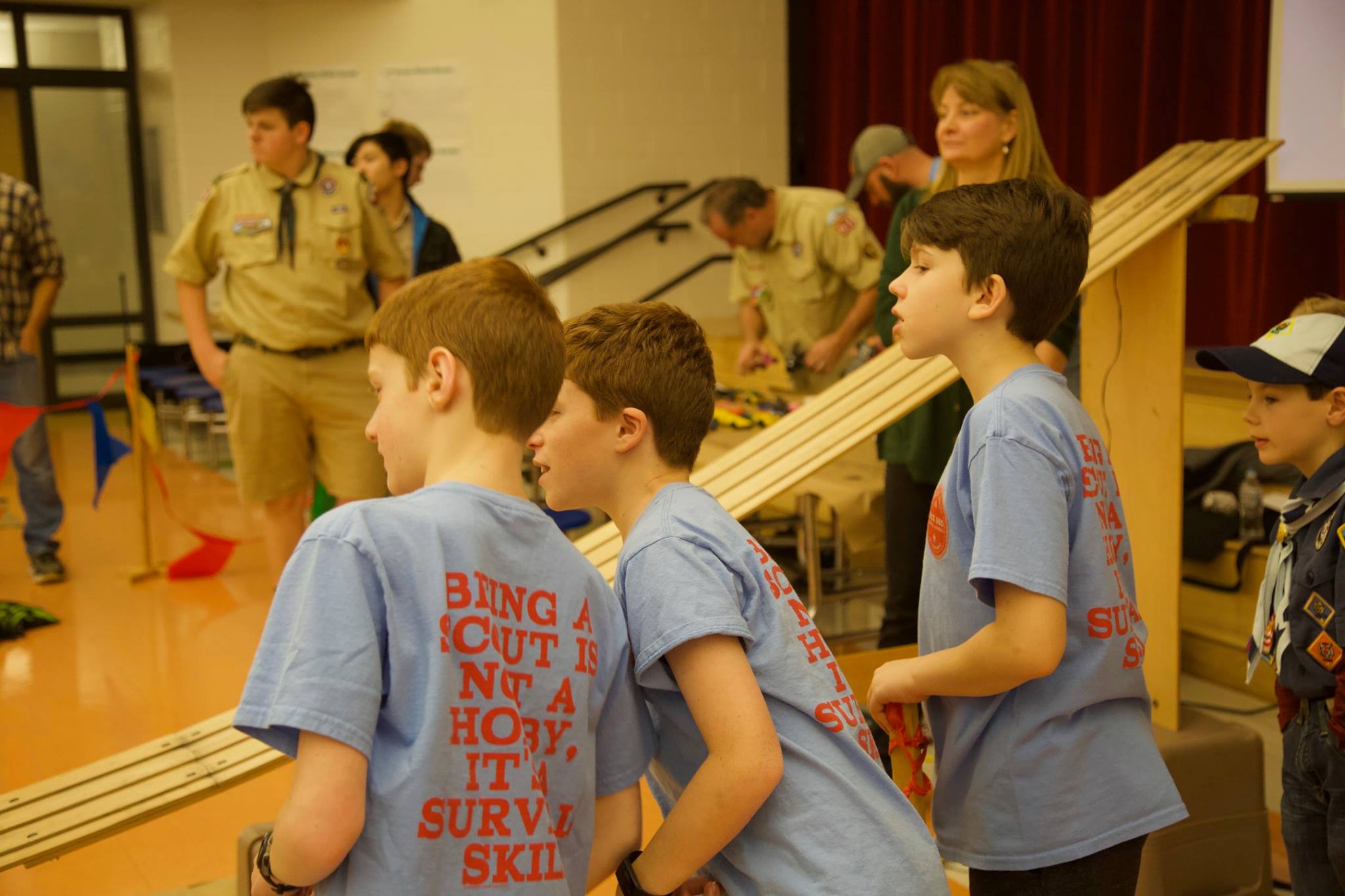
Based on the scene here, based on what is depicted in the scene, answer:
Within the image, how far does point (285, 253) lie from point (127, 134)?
6177 mm

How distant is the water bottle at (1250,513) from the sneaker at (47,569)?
3.99 m

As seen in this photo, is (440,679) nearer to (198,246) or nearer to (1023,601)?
(1023,601)

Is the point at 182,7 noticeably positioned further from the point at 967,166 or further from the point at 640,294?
the point at 967,166

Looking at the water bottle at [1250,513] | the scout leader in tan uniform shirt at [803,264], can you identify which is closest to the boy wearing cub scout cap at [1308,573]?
the water bottle at [1250,513]

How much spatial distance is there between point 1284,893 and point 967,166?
1.52 m

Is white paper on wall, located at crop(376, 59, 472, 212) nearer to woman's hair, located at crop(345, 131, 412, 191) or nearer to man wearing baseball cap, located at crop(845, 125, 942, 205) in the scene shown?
woman's hair, located at crop(345, 131, 412, 191)

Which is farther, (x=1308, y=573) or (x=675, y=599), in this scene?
(x=1308, y=573)

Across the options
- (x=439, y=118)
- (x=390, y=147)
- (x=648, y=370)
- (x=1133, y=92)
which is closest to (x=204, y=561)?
(x=390, y=147)

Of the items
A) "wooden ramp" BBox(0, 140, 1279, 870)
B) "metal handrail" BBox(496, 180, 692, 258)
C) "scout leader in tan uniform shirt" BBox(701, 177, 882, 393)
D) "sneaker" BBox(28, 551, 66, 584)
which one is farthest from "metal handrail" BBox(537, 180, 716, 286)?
"wooden ramp" BBox(0, 140, 1279, 870)

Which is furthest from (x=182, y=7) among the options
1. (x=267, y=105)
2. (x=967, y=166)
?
(x=967, y=166)

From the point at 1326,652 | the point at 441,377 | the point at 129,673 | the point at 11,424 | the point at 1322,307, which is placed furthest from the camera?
the point at 11,424

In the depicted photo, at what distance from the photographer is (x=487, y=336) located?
1.06 metres

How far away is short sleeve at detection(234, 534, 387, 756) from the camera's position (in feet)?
3.03

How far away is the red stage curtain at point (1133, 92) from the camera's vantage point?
466 cm
